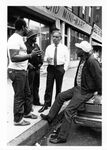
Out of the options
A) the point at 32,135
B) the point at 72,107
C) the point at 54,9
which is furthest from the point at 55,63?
the point at 54,9

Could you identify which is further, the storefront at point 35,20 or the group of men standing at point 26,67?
the storefront at point 35,20

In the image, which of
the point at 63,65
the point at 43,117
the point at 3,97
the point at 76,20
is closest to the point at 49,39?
the point at 76,20

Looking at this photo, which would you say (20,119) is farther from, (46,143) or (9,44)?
(9,44)

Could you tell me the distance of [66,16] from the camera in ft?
50.3

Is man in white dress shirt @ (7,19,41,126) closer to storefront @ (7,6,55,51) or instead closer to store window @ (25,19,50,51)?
storefront @ (7,6,55,51)

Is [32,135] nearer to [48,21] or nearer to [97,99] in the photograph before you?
[97,99]

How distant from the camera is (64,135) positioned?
422cm

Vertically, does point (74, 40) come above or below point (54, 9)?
below

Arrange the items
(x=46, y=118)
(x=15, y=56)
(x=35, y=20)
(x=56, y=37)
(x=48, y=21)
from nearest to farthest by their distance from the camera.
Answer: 1. (x=15, y=56)
2. (x=46, y=118)
3. (x=56, y=37)
4. (x=35, y=20)
5. (x=48, y=21)

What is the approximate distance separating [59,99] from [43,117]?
1.75 feet

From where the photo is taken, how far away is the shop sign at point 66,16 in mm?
12336

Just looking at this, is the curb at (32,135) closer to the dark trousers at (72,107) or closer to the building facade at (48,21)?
the dark trousers at (72,107)

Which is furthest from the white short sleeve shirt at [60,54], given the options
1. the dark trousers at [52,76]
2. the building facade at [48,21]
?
the building facade at [48,21]

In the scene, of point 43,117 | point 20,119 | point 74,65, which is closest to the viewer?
point 20,119
